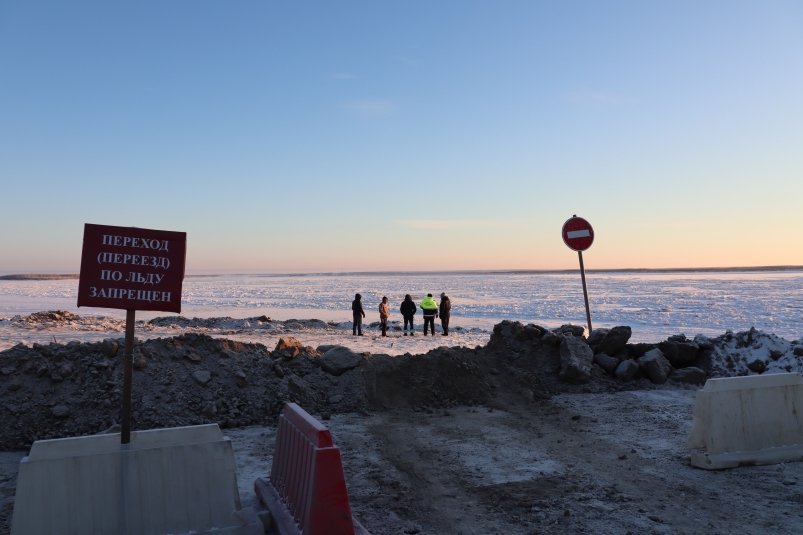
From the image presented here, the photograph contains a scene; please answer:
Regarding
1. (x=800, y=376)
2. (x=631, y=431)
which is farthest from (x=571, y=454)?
(x=800, y=376)

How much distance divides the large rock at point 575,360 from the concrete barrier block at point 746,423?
3725 millimetres

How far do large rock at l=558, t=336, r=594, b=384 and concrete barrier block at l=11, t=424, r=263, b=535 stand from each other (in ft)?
21.7

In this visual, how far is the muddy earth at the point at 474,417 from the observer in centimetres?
524

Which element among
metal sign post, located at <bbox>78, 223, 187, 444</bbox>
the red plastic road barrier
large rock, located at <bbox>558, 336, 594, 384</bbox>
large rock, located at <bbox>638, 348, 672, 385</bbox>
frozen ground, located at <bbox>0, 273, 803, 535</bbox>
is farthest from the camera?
large rock, located at <bbox>638, 348, 672, 385</bbox>

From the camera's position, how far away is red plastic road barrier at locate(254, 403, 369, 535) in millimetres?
4215

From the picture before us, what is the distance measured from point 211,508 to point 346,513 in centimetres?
133

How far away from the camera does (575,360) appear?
10383mm

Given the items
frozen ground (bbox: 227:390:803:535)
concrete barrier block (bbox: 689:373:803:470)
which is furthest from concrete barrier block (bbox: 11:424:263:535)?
concrete barrier block (bbox: 689:373:803:470)

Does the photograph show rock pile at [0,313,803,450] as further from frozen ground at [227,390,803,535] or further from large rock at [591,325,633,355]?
frozen ground at [227,390,803,535]

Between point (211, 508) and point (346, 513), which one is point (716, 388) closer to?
point (346, 513)

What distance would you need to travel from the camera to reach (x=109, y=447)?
4.96 m

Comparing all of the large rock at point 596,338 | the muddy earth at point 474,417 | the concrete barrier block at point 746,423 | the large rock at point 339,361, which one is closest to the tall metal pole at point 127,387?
the muddy earth at point 474,417

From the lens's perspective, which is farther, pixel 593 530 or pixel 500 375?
pixel 500 375

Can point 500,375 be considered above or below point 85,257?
below
